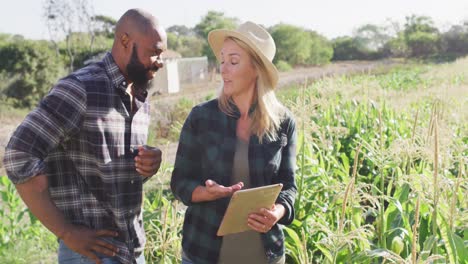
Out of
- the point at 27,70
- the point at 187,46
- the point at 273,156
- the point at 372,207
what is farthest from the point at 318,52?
the point at 273,156

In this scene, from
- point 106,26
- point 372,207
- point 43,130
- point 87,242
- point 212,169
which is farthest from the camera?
point 106,26

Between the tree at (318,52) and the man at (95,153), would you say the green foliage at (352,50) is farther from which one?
the man at (95,153)

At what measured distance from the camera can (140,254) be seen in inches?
80.2

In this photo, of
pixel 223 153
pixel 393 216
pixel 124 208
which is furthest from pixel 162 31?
pixel 393 216

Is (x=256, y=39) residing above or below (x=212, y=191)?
above

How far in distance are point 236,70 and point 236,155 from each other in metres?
0.34

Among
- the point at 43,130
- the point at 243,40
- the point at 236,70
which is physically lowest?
the point at 43,130

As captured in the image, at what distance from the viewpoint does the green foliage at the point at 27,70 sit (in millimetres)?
17250

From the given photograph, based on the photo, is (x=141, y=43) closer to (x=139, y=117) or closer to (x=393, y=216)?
(x=139, y=117)

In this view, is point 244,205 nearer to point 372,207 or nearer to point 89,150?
point 89,150

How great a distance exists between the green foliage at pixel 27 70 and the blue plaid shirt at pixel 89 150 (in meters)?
16.3

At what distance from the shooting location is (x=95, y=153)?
178 centimetres

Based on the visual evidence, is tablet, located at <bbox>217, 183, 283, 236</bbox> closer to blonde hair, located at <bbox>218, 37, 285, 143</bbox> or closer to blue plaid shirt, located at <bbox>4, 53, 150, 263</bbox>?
blonde hair, located at <bbox>218, 37, 285, 143</bbox>

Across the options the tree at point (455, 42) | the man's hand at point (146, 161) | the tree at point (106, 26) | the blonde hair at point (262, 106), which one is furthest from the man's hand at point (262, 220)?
the tree at point (455, 42)
